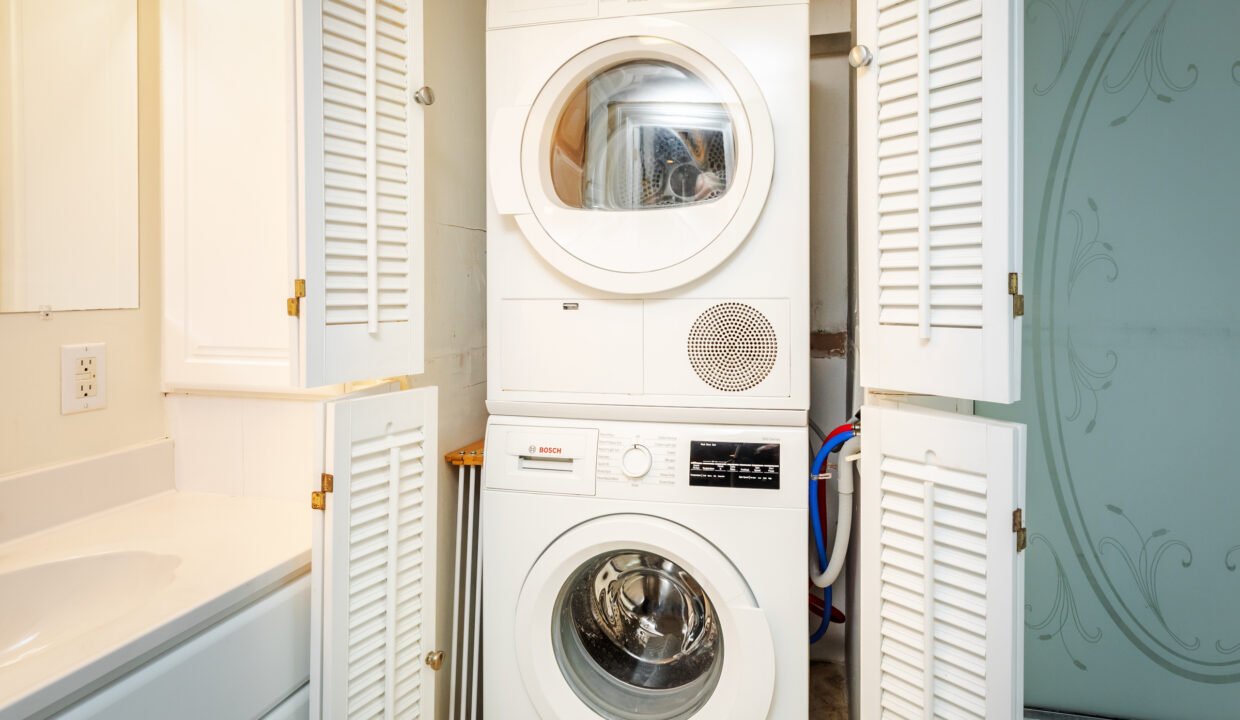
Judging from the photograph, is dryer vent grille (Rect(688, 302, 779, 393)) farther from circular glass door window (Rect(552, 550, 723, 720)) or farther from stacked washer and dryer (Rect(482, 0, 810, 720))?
circular glass door window (Rect(552, 550, 723, 720))

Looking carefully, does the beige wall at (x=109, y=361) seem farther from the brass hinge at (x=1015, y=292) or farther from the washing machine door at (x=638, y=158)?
the brass hinge at (x=1015, y=292)

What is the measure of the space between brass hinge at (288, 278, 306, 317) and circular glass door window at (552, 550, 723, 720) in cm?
79

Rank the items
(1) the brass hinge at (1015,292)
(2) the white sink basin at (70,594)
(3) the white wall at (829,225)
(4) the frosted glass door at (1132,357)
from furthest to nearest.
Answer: (3) the white wall at (829,225)
(4) the frosted glass door at (1132,357)
(2) the white sink basin at (70,594)
(1) the brass hinge at (1015,292)

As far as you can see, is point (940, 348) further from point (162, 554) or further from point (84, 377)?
point (84, 377)

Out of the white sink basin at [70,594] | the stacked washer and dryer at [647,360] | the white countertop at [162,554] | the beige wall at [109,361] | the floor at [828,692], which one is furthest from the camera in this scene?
the floor at [828,692]

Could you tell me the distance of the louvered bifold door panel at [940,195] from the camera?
96cm

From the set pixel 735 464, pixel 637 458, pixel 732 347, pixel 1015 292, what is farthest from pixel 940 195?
Result: pixel 637 458

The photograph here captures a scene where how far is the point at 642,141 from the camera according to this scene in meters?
1.45

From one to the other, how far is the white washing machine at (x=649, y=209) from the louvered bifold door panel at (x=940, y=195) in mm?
220

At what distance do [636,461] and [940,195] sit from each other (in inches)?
30.3

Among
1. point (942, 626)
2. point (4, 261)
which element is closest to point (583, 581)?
point (942, 626)

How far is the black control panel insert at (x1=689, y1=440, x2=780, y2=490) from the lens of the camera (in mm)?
1338

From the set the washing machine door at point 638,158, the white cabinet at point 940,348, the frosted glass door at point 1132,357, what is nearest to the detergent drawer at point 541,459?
the washing machine door at point 638,158

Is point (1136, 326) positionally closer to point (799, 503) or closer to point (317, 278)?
point (799, 503)
